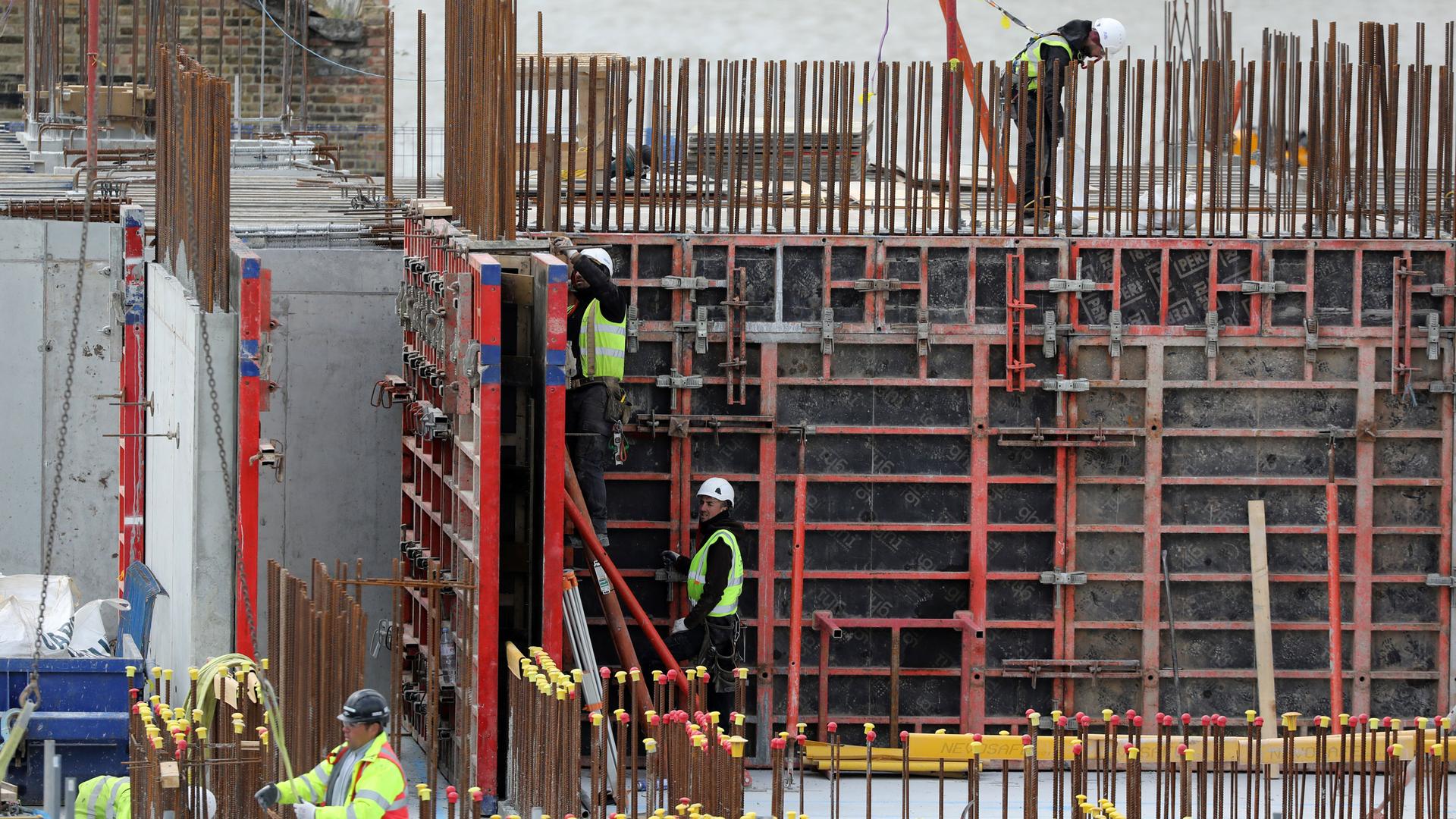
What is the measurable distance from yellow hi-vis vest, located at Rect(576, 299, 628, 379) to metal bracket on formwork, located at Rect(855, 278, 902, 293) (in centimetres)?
174

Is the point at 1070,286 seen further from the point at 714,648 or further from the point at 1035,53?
the point at 714,648

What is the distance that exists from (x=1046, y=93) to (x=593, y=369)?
4.30 metres

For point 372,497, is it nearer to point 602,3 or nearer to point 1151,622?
point 1151,622

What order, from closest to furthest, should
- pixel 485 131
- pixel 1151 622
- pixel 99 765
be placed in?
pixel 99 765 → pixel 485 131 → pixel 1151 622

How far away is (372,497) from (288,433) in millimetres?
709

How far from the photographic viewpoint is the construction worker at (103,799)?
33.9 ft

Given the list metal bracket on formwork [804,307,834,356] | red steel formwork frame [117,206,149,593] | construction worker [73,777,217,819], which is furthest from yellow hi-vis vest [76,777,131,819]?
metal bracket on formwork [804,307,834,356]

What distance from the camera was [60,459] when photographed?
38.7 feet

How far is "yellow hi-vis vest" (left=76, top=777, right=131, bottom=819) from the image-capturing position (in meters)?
10.4

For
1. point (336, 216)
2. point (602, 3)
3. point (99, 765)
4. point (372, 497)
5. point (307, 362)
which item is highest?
point (602, 3)

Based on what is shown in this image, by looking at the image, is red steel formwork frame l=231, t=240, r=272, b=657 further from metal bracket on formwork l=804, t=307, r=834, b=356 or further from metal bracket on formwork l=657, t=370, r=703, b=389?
metal bracket on formwork l=804, t=307, r=834, b=356

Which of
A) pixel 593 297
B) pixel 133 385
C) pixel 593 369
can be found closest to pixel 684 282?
pixel 593 297

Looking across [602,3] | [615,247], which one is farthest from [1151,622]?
[602,3]

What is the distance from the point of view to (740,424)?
14117 millimetres
